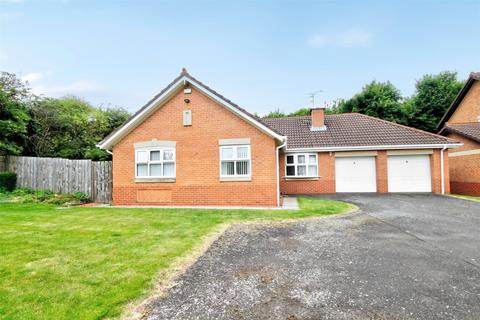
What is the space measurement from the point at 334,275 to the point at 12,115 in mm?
20797

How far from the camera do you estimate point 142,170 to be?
12.8m

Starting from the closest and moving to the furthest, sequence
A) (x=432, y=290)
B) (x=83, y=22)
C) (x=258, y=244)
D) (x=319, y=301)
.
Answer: (x=319, y=301) → (x=432, y=290) → (x=258, y=244) → (x=83, y=22)

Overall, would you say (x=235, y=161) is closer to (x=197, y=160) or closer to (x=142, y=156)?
(x=197, y=160)

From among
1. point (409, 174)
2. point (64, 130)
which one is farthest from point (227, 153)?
point (64, 130)

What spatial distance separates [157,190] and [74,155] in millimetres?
13907

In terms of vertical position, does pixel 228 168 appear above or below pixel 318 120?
below

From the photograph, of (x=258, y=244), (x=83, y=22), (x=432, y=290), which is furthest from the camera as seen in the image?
(x=83, y=22)

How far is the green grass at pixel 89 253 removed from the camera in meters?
3.40

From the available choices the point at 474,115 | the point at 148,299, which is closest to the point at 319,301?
the point at 148,299

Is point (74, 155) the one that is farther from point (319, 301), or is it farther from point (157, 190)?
point (319, 301)

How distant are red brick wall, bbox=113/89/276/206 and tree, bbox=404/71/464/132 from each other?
26.8 meters

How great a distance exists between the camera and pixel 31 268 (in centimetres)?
460

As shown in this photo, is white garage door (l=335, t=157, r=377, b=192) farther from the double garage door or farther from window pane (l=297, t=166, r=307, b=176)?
window pane (l=297, t=166, r=307, b=176)

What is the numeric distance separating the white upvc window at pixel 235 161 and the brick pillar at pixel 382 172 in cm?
980
